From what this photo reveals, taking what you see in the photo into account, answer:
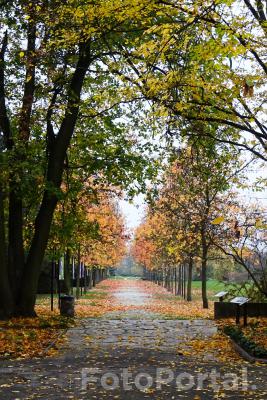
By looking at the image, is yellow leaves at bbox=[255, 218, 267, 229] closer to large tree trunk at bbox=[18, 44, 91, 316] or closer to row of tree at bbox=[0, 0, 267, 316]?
row of tree at bbox=[0, 0, 267, 316]

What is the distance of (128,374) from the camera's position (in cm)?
816

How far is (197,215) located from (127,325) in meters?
11.0

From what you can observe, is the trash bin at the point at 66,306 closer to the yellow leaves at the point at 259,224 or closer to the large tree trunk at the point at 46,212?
the large tree trunk at the point at 46,212

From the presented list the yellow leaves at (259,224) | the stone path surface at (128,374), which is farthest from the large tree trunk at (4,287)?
the yellow leaves at (259,224)

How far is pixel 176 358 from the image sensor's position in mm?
9672

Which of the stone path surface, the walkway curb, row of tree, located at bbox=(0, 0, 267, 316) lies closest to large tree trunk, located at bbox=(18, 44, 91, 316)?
row of tree, located at bbox=(0, 0, 267, 316)

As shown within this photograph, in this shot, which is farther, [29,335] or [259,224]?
[259,224]

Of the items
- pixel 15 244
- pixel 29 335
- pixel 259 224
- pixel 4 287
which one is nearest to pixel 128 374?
pixel 29 335

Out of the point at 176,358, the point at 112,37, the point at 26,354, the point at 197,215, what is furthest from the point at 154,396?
the point at 197,215

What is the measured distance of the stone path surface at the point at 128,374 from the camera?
6.97 m

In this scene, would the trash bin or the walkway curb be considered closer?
the walkway curb

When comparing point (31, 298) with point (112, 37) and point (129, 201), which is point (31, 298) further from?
point (112, 37)

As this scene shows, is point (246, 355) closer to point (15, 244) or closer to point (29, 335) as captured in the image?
point (29, 335)

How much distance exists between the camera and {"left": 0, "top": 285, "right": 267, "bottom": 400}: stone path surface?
6.97 metres
